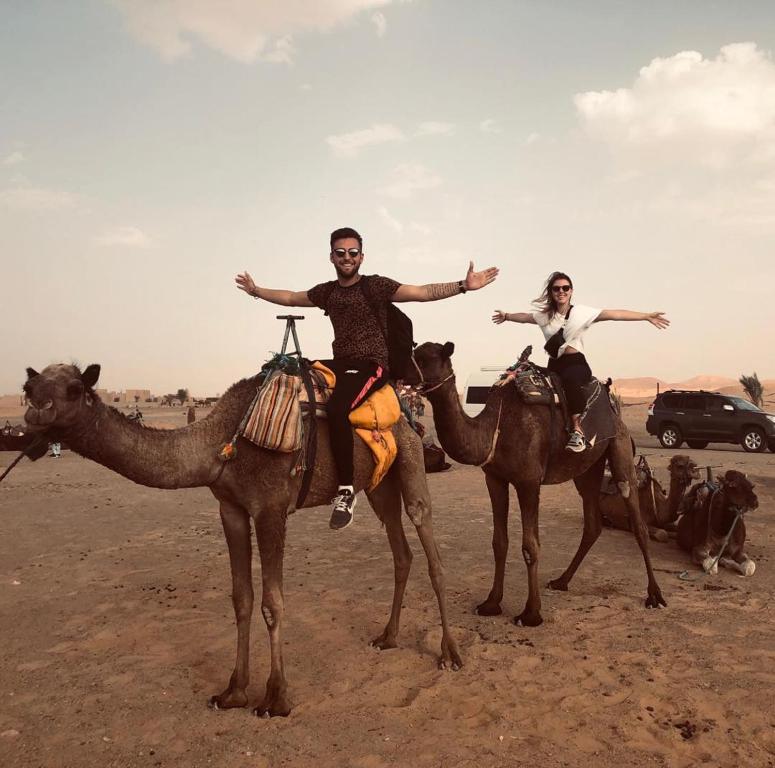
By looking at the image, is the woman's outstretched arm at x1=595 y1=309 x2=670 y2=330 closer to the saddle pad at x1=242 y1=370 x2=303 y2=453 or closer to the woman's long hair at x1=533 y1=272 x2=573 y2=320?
the woman's long hair at x1=533 y1=272 x2=573 y2=320

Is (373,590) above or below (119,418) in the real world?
below

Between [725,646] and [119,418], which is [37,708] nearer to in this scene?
[119,418]

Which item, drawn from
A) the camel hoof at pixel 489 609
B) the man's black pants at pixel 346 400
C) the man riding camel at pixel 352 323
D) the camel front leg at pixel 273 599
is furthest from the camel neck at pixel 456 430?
the camel front leg at pixel 273 599

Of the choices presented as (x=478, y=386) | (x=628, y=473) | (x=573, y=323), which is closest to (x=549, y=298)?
(x=573, y=323)

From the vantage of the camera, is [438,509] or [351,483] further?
[438,509]

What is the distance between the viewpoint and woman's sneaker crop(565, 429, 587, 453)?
6816 millimetres

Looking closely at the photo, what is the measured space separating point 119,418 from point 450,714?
3148mm

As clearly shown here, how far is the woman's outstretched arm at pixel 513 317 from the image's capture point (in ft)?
23.9

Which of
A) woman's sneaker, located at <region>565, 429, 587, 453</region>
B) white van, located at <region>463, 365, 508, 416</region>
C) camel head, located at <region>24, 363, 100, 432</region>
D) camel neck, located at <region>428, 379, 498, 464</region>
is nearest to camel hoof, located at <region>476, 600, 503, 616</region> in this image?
camel neck, located at <region>428, 379, 498, 464</region>

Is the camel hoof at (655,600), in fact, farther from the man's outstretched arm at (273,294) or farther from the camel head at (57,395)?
the camel head at (57,395)

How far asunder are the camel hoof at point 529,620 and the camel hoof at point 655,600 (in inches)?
55.9

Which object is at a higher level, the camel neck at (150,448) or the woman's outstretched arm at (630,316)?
the woman's outstretched arm at (630,316)

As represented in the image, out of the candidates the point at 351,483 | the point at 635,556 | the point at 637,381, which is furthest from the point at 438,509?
the point at 637,381

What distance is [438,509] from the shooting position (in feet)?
42.4
